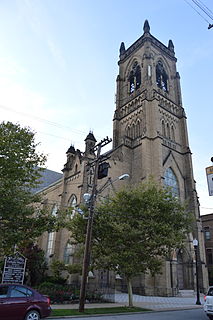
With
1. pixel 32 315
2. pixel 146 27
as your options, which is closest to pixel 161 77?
pixel 146 27

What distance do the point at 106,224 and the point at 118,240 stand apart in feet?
4.42

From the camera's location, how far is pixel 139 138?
35.3 meters

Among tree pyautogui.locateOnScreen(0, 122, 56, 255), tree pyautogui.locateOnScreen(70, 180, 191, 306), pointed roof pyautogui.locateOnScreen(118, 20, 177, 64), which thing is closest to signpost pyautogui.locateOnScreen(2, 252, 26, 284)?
tree pyautogui.locateOnScreen(0, 122, 56, 255)

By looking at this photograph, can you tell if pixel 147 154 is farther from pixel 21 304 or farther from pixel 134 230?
pixel 21 304

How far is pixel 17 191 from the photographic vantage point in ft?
42.0

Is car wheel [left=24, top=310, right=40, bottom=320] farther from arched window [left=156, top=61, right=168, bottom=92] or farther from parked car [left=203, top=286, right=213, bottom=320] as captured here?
arched window [left=156, top=61, right=168, bottom=92]

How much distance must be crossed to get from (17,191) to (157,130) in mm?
24625

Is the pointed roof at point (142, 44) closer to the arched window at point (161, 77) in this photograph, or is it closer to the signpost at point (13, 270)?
the arched window at point (161, 77)

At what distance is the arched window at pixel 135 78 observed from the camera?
4253cm

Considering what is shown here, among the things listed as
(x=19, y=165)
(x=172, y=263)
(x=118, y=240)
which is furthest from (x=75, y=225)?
(x=172, y=263)

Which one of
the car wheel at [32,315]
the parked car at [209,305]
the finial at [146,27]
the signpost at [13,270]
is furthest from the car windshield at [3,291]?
the finial at [146,27]

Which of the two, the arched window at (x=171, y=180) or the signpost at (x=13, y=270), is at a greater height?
the arched window at (x=171, y=180)

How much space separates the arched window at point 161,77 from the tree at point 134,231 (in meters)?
29.0

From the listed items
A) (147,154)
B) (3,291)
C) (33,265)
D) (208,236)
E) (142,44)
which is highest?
(142,44)
